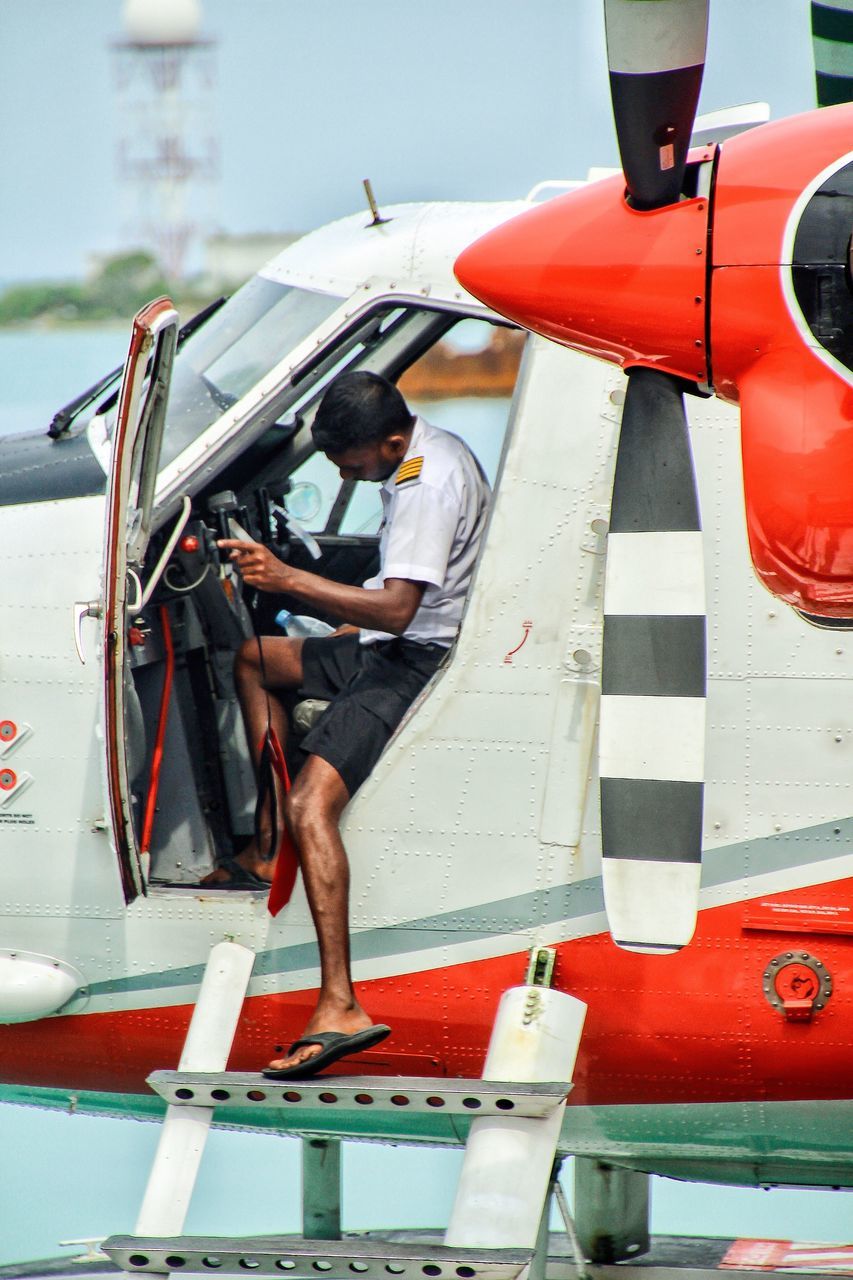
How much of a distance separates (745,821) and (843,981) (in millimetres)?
480

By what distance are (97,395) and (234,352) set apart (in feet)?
1.74

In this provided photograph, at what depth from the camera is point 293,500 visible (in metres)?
5.20

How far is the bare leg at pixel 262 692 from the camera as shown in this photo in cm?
464

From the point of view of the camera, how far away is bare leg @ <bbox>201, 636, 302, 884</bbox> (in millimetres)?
4645

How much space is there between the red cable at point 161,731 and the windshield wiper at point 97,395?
0.65 m

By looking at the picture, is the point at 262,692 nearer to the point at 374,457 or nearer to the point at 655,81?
the point at 374,457

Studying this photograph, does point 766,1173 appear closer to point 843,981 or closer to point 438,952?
point 843,981

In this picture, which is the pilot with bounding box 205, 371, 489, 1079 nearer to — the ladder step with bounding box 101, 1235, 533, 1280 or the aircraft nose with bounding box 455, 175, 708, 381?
the ladder step with bounding box 101, 1235, 533, 1280

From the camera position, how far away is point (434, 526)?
168 inches

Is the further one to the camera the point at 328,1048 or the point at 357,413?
the point at 357,413

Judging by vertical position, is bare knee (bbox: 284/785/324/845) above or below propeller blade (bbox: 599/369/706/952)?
below

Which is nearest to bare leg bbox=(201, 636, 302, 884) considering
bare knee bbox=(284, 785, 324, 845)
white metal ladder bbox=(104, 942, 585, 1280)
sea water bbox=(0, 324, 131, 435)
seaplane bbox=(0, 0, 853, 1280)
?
seaplane bbox=(0, 0, 853, 1280)

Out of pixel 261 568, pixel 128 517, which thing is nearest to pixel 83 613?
pixel 128 517

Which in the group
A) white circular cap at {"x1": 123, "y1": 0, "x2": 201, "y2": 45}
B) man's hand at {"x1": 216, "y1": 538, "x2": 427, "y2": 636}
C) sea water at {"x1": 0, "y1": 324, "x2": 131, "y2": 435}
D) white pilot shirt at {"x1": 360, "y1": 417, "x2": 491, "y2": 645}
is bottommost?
man's hand at {"x1": 216, "y1": 538, "x2": 427, "y2": 636}
